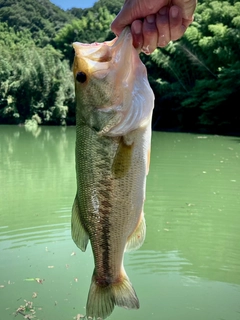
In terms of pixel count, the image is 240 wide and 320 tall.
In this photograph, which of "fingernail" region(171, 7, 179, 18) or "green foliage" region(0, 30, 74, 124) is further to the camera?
"green foliage" region(0, 30, 74, 124)

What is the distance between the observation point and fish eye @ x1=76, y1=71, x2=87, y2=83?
174 cm

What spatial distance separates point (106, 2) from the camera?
225 feet

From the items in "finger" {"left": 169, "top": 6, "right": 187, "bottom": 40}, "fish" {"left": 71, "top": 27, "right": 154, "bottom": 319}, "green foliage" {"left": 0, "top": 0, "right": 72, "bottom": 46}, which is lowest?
"fish" {"left": 71, "top": 27, "right": 154, "bottom": 319}

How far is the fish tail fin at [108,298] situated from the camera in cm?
185

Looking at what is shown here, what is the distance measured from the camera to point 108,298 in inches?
73.7

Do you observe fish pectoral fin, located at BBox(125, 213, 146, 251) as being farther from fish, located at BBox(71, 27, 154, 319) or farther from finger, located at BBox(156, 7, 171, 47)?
finger, located at BBox(156, 7, 171, 47)

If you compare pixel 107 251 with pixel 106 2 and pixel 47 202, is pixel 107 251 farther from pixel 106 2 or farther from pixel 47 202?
pixel 106 2

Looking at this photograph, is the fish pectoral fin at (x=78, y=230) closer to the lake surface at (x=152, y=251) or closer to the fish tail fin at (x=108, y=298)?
the fish tail fin at (x=108, y=298)

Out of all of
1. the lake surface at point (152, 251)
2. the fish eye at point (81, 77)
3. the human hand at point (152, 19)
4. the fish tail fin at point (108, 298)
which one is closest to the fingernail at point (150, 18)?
the human hand at point (152, 19)

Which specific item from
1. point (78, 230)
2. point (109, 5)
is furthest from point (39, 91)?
point (78, 230)

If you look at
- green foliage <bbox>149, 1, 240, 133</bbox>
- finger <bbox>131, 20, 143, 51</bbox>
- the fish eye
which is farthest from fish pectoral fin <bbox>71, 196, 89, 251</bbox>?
green foliage <bbox>149, 1, 240, 133</bbox>

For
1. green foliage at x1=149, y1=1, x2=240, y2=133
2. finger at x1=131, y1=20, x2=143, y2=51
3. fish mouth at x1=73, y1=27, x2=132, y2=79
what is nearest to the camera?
fish mouth at x1=73, y1=27, x2=132, y2=79

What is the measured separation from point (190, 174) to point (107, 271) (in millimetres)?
9797

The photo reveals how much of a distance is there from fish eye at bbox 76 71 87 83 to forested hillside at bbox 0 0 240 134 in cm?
2604
